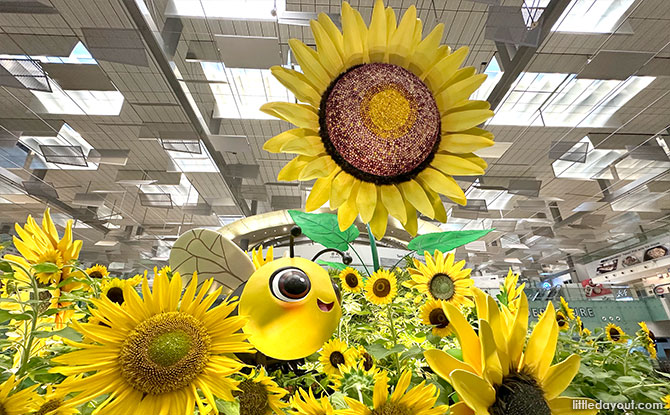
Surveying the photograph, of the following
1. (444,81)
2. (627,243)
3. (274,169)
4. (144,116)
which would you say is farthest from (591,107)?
(627,243)

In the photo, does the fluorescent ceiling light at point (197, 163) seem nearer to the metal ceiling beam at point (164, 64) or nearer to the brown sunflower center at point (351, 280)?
the metal ceiling beam at point (164, 64)

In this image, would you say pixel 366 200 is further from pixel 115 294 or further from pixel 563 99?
pixel 563 99

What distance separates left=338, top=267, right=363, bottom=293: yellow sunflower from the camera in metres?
0.64

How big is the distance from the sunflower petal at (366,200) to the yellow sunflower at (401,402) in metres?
0.13

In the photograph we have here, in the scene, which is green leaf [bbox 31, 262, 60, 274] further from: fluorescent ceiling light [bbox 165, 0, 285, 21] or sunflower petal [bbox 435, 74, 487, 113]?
fluorescent ceiling light [bbox 165, 0, 285, 21]

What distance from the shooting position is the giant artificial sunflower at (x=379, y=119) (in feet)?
0.90

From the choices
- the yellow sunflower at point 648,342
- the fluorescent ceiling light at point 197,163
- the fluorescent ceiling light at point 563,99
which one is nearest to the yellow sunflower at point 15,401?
the yellow sunflower at point 648,342

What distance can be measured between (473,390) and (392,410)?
83 mm

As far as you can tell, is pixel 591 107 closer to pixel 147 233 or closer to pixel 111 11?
pixel 111 11

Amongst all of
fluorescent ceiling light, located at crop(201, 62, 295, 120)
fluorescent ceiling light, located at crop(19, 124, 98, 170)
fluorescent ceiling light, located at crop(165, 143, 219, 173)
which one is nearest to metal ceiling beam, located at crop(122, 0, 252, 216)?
fluorescent ceiling light, located at crop(165, 143, 219, 173)

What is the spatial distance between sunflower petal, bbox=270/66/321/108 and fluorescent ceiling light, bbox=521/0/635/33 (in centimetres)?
396

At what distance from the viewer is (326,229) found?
1.50 feet

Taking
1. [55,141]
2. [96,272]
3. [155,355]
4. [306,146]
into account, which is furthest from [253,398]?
[55,141]

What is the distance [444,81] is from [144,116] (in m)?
6.17
